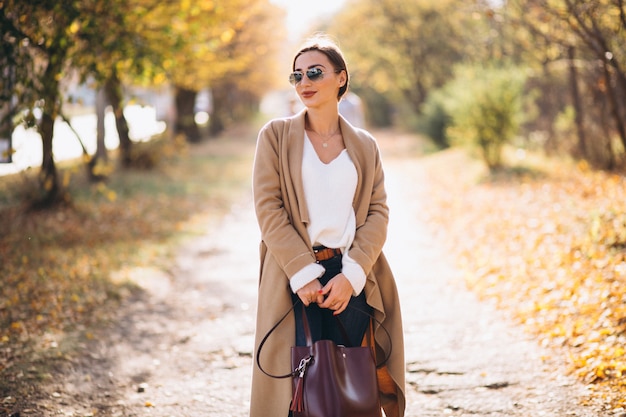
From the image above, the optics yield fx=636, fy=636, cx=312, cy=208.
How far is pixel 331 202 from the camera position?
→ 287 centimetres

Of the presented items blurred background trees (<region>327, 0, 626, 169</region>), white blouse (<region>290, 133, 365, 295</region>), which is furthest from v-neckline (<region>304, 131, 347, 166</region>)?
blurred background trees (<region>327, 0, 626, 169</region>)

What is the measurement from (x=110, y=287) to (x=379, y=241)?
462 centimetres

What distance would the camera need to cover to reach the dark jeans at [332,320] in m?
2.90

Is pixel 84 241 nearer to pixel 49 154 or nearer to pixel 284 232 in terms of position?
pixel 49 154

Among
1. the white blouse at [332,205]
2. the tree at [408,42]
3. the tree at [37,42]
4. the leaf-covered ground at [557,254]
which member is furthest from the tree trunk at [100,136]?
the tree at [408,42]

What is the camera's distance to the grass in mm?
5695

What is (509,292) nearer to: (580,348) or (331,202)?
(580,348)

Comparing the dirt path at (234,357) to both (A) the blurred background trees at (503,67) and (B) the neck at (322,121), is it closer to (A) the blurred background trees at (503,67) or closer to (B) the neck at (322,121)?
(B) the neck at (322,121)

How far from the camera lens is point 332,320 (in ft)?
9.65

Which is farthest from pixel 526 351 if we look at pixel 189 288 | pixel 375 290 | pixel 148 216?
pixel 148 216

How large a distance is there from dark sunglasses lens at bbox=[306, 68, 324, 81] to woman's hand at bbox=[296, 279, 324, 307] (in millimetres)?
921

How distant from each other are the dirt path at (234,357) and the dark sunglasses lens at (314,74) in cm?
226

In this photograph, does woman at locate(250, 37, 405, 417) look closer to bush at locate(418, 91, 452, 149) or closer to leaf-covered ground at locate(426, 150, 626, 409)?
leaf-covered ground at locate(426, 150, 626, 409)

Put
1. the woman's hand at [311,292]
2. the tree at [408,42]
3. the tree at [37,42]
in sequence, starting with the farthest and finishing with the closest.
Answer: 1. the tree at [408,42]
2. the tree at [37,42]
3. the woman's hand at [311,292]
